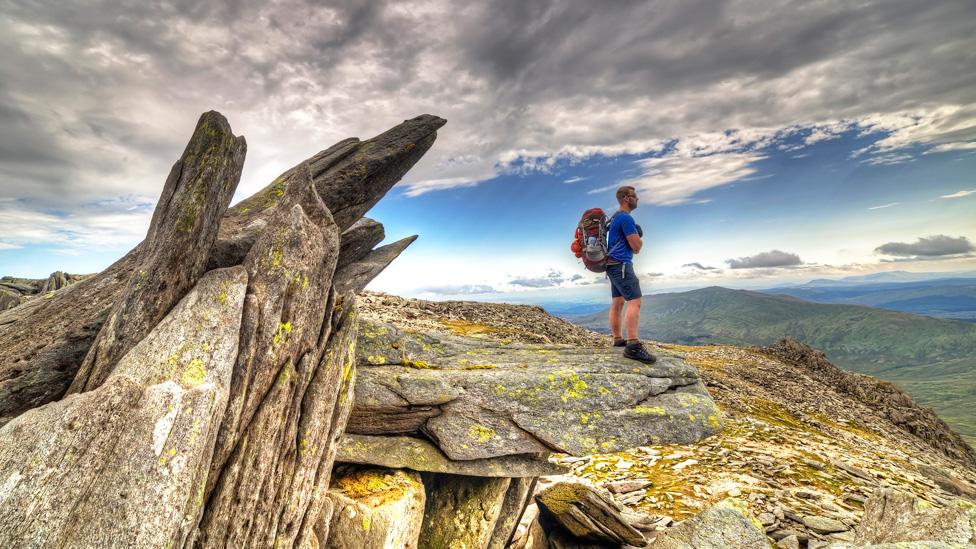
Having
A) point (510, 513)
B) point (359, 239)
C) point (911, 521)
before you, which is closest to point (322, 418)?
point (359, 239)

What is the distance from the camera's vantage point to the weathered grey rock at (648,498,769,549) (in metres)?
13.1

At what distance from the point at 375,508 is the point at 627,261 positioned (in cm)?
1128

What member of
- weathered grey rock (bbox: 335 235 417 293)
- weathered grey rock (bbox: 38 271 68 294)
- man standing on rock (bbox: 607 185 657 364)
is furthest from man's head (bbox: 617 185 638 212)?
weathered grey rock (bbox: 38 271 68 294)

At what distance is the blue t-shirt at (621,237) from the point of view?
611 inches

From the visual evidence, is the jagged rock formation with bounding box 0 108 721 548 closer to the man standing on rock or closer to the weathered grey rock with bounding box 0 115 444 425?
the weathered grey rock with bounding box 0 115 444 425

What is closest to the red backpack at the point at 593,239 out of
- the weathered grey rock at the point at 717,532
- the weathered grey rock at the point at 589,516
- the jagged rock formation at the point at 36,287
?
the weathered grey rock at the point at 589,516

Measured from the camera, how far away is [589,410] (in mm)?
13484

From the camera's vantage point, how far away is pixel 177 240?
33.9 feet

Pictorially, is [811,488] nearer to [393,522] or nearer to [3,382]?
[393,522]

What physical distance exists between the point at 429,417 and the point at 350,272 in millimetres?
6557

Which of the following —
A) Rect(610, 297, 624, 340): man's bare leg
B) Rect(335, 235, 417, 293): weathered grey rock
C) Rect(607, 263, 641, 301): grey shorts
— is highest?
Rect(335, 235, 417, 293): weathered grey rock

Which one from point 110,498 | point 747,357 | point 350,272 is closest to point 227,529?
point 110,498

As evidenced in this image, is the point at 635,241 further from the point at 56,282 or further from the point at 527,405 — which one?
the point at 56,282

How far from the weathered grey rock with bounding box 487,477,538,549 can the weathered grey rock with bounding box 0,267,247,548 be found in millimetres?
10410
